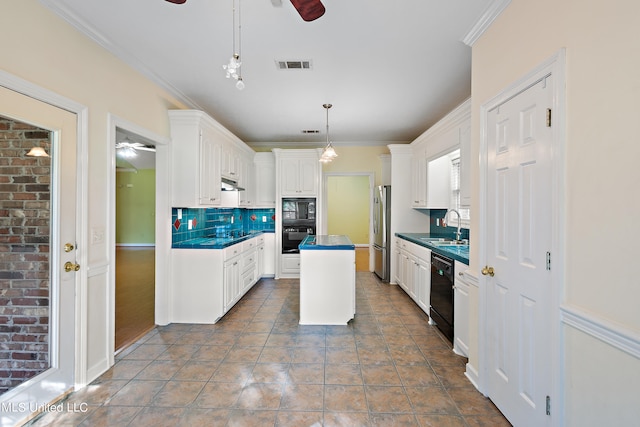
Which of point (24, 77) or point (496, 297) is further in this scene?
point (496, 297)

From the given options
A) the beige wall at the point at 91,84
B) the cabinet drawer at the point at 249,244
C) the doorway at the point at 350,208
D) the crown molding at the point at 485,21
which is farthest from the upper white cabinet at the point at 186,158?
the doorway at the point at 350,208

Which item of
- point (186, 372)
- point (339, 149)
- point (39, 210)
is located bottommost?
point (186, 372)

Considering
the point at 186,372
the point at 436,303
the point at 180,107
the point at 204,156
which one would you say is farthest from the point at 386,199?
the point at 186,372

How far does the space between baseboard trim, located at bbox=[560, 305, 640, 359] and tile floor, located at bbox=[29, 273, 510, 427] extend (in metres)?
0.95

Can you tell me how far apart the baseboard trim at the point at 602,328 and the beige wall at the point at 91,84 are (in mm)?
3032

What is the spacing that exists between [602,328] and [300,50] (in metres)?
2.67

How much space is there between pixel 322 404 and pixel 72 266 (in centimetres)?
200

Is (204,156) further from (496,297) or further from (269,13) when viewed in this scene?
(496,297)

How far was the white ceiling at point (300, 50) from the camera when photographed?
2043mm

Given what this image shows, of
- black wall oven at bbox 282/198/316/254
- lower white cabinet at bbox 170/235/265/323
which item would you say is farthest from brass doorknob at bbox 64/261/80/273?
black wall oven at bbox 282/198/316/254

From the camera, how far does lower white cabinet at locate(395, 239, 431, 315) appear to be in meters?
3.60

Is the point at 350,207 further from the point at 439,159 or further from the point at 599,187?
the point at 599,187

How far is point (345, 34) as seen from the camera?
2330mm

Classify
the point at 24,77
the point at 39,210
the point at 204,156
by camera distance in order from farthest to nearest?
1. the point at 204,156
2. the point at 39,210
3. the point at 24,77
